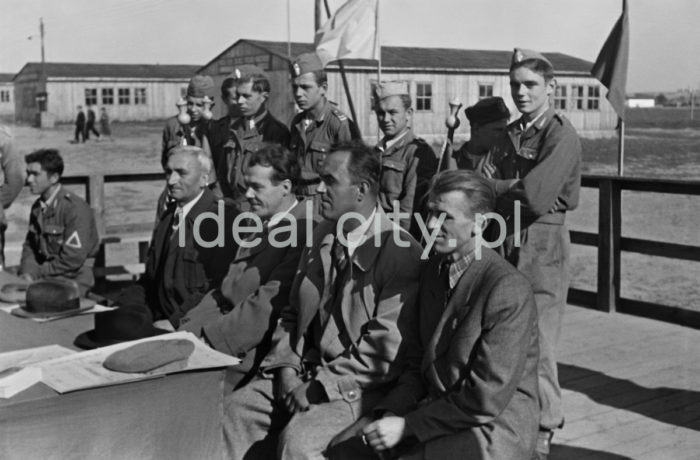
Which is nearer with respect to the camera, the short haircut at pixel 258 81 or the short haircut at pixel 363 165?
the short haircut at pixel 363 165

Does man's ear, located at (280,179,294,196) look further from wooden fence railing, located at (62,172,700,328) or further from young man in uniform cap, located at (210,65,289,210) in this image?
wooden fence railing, located at (62,172,700,328)

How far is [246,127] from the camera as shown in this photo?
5.80 metres

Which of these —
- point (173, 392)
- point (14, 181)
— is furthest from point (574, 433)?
point (14, 181)

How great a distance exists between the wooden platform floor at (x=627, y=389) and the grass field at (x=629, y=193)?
1.93 m

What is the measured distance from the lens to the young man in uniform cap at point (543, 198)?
12.4 ft

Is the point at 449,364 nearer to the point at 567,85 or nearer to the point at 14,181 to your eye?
the point at 14,181

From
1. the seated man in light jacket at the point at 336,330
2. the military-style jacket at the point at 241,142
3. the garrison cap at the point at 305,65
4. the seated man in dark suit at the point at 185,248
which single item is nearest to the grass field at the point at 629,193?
the military-style jacket at the point at 241,142

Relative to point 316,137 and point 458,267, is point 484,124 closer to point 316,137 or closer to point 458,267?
point 316,137

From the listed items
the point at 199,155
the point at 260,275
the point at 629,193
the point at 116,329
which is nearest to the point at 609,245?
the point at 199,155

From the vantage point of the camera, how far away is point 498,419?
8.85 feet

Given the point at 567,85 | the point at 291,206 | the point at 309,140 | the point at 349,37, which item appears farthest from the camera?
the point at 567,85

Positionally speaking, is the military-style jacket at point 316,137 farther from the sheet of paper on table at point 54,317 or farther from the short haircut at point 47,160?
the sheet of paper on table at point 54,317

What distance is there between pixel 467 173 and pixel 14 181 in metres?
5.18

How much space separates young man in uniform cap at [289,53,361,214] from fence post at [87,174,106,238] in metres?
2.85
